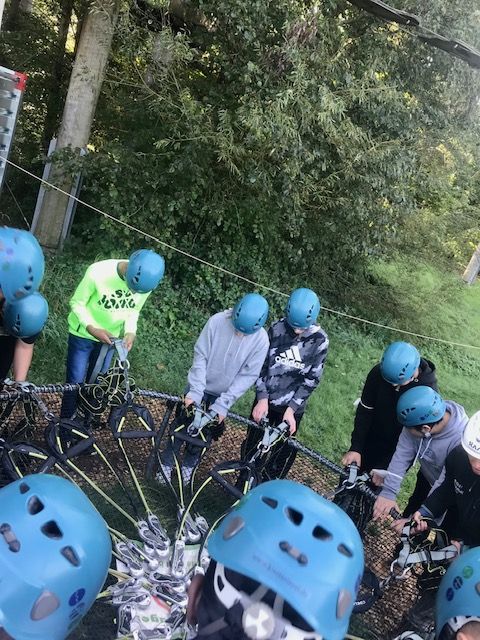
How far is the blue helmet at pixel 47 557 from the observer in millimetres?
1638

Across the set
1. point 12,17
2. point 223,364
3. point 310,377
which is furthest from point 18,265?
point 12,17

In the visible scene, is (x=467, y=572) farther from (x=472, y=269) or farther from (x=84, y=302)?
(x=472, y=269)

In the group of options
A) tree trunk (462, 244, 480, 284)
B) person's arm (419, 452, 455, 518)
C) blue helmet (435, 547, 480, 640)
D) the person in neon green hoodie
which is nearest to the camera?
blue helmet (435, 547, 480, 640)

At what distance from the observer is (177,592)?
265 centimetres

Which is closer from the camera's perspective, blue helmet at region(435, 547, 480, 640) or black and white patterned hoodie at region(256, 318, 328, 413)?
blue helmet at region(435, 547, 480, 640)

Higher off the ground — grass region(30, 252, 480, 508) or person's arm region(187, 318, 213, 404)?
person's arm region(187, 318, 213, 404)

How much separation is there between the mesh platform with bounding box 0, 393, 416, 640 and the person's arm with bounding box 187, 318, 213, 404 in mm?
378

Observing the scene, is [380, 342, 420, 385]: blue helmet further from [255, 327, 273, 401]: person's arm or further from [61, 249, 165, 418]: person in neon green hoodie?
[61, 249, 165, 418]: person in neon green hoodie

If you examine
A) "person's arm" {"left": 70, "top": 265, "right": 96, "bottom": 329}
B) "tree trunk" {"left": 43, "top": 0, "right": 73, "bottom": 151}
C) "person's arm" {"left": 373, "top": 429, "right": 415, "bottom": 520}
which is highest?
"tree trunk" {"left": 43, "top": 0, "right": 73, "bottom": 151}

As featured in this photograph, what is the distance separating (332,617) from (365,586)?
1.59 m

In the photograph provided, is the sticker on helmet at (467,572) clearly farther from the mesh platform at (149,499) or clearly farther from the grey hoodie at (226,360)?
the grey hoodie at (226,360)

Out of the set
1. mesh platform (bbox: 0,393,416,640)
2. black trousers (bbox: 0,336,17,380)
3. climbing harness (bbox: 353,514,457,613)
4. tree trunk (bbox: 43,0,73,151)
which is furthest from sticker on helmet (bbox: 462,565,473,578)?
tree trunk (bbox: 43,0,73,151)

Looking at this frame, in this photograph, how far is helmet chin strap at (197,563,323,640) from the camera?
1.58 meters

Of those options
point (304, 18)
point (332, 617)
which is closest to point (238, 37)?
point (304, 18)
